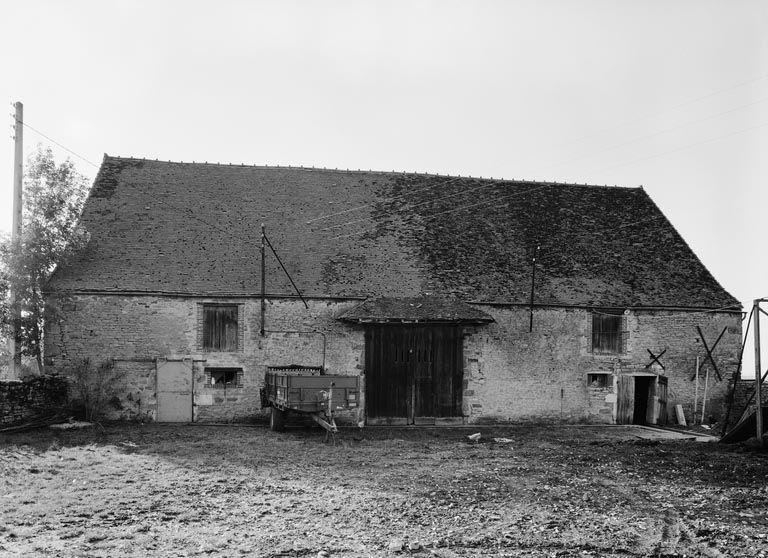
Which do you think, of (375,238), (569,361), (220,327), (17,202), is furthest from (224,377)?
(569,361)

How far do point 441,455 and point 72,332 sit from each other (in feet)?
39.8

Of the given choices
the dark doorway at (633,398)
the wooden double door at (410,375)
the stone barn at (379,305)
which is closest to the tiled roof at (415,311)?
the stone barn at (379,305)

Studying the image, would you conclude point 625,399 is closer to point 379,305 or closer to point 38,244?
point 379,305

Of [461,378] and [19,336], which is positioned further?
[461,378]

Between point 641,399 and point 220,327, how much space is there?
1465cm

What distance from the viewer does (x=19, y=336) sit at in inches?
795

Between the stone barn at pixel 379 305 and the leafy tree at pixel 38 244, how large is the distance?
470 mm

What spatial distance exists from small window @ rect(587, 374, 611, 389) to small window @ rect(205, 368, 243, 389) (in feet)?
37.9

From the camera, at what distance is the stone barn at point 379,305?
2098 cm

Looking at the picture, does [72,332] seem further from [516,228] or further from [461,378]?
[516,228]

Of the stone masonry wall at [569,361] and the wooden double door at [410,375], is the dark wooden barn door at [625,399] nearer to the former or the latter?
the stone masonry wall at [569,361]

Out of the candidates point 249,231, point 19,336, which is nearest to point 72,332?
point 19,336

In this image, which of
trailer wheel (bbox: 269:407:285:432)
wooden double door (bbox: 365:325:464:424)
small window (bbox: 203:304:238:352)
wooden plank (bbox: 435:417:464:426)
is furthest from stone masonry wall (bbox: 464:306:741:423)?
small window (bbox: 203:304:238:352)

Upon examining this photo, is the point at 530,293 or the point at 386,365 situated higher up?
the point at 530,293
